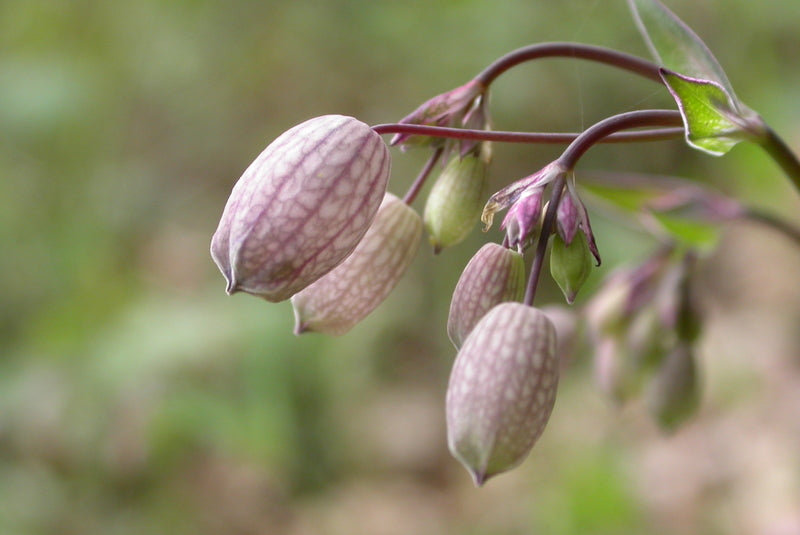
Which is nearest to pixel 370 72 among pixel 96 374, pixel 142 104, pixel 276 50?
pixel 276 50

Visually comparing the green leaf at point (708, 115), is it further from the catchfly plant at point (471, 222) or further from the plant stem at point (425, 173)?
the plant stem at point (425, 173)

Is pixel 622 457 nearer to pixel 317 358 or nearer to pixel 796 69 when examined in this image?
pixel 317 358

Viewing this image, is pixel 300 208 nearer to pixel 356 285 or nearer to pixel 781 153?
pixel 356 285

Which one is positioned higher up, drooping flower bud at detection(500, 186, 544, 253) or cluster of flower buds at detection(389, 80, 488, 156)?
cluster of flower buds at detection(389, 80, 488, 156)

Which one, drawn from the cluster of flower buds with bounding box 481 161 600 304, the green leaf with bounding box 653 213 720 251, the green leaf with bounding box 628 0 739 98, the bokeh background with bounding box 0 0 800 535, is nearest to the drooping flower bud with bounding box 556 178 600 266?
the cluster of flower buds with bounding box 481 161 600 304

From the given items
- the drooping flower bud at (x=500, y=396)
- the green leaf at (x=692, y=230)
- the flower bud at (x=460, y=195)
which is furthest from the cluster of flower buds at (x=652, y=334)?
the drooping flower bud at (x=500, y=396)

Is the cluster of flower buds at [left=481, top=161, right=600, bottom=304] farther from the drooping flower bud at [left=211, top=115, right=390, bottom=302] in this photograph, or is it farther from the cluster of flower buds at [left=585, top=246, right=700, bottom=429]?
the cluster of flower buds at [left=585, top=246, right=700, bottom=429]

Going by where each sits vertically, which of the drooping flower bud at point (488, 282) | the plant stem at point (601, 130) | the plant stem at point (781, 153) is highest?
the plant stem at point (601, 130)
